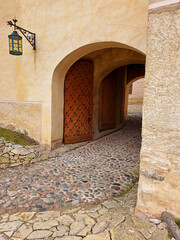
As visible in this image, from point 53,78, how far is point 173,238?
3.93 metres

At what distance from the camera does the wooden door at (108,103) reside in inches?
260

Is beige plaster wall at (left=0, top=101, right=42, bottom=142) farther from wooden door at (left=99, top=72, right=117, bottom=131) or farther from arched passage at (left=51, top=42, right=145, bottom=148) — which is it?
wooden door at (left=99, top=72, right=117, bottom=131)

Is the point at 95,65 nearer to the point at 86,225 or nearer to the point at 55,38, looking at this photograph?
the point at 55,38

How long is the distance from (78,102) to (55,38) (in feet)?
5.99

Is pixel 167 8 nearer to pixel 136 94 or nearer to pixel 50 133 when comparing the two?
pixel 50 133

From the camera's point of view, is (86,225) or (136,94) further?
(136,94)

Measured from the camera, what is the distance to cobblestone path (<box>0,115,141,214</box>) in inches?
109

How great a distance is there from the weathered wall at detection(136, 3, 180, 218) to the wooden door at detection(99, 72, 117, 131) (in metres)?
4.40

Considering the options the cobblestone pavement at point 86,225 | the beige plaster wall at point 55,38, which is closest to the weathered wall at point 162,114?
the cobblestone pavement at point 86,225

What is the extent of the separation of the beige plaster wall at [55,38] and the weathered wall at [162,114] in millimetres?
1588

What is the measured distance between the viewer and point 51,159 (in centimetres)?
450

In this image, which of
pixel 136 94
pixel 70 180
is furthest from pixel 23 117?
pixel 136 94

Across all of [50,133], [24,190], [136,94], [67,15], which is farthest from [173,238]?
[136,94]

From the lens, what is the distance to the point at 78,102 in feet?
18.0
